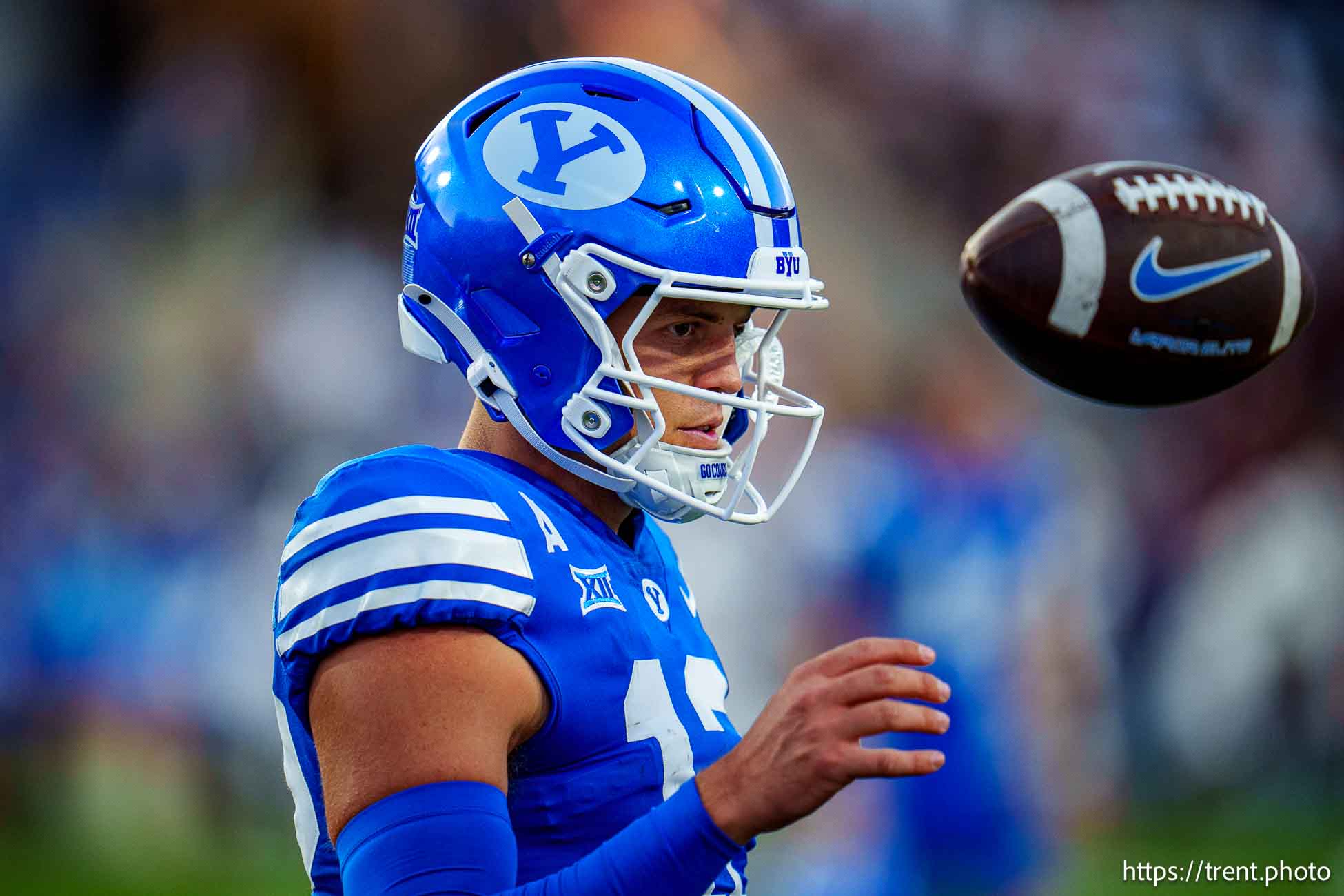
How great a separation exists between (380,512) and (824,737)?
51 cm

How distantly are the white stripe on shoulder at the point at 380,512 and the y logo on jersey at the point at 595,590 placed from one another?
0.36 ft

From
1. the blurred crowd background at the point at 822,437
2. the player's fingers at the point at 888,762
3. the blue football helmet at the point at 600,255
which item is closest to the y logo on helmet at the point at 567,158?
the blue football helmet at the point at 600,255

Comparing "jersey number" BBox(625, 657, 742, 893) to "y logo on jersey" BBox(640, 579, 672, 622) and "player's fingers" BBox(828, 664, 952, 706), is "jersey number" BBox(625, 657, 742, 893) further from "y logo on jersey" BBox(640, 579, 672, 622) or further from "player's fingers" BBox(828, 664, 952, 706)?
"player's fingers" BBox(828, 664, 952, 706)

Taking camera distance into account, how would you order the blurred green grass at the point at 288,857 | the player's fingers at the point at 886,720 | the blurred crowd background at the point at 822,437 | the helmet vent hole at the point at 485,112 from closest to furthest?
1. the player's fingers at the point at 886,720
2. the helmet vent hole at the point at 485,112
3. the blurred green grass at the point at 288,857
4. the blurred crowd background at the point at 822,437

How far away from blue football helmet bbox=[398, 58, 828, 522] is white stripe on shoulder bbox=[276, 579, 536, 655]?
0.25 metres

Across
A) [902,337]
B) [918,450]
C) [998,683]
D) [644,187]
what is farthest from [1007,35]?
[644,187]

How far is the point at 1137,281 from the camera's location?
1522 mm

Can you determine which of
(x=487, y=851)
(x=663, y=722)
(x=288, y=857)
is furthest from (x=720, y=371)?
(x=288, y=857)

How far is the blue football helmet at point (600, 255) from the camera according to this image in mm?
1632

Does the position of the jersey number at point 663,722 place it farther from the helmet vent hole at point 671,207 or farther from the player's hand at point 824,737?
the helmet vent hole at point 671,207

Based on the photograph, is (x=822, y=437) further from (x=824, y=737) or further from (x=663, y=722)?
(x=824, y=737)

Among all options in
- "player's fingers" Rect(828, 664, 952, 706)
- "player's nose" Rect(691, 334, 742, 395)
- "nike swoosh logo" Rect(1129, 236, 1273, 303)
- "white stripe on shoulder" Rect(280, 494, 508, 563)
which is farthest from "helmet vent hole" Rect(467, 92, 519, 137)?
"player's fingers" Rect(828, 664, 952, 706)

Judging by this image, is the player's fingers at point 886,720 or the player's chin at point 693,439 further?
the player's chin at point 693,439

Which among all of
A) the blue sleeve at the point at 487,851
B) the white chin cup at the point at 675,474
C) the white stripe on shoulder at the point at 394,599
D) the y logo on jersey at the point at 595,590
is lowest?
the blue sleeve at the point at 487,851
